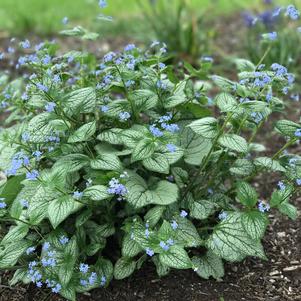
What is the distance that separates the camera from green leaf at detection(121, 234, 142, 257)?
2518 mm

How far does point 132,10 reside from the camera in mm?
6902

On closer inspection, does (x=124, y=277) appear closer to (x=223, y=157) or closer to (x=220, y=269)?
(x=220, y=269)

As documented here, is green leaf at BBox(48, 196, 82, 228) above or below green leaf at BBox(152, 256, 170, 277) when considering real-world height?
above

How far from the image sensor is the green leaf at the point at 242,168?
2.76 meters

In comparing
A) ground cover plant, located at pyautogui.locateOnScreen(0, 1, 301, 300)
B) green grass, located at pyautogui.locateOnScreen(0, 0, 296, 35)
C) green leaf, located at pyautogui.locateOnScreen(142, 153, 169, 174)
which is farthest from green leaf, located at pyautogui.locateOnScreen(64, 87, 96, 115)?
green grass, located at pyautogui.locateOnScreen(0, 0, 296, 35)

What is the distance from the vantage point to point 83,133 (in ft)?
8.02

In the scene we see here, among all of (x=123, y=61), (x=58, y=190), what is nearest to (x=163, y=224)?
(x=58, y=190)

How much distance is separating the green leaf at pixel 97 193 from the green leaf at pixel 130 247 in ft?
1.07

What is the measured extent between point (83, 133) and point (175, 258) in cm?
69

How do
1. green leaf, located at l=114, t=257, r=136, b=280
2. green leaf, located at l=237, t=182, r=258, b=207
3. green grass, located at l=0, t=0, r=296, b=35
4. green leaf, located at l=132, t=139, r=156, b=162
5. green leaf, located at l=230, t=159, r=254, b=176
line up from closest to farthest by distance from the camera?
green leaf, located at l=132, t=139, r=156, b=162
green leaf, located at l=237, t=182, r=258, b=207
green leaf, located at l=114, t=257, r=136, b=280
green leaf, located at l=230, t=159, r=254, b=176
green grass, located at l=0, t=0, r=296, b=35

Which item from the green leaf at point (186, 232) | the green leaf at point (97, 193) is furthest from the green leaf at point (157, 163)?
the green leaf at point (186, 232)

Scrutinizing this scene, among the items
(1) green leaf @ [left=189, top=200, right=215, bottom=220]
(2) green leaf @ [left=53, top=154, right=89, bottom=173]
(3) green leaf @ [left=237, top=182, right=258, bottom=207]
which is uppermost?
(2) green leaf @ [left=53, top=154, right=89, bottom=173]

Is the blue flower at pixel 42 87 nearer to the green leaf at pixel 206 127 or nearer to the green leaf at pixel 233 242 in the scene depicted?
the green leaf at pixel 206 127

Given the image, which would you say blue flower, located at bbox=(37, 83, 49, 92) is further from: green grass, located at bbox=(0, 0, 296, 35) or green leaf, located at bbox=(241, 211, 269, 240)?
green grass, located at bbox=(0, 0, 296, 35)
